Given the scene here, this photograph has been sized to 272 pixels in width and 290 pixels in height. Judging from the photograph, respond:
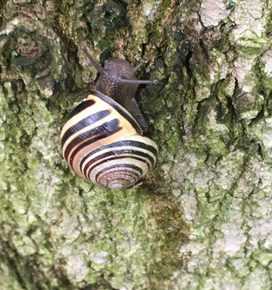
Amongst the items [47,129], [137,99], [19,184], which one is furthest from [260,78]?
[19,184]

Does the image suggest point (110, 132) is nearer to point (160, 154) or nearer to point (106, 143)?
point (106, 143)

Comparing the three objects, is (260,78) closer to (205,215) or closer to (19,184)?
(205,215)

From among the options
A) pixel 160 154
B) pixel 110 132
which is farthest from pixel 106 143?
pixel 160 154
